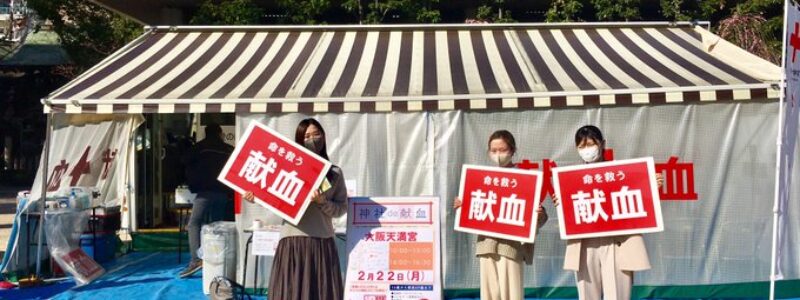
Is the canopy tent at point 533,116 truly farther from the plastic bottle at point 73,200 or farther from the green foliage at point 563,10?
the green foliage at point 563,10

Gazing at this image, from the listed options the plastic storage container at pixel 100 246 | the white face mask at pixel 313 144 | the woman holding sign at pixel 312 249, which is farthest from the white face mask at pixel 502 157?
the plastic storage container at pixel 100 246

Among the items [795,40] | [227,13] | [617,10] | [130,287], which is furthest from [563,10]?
[130,287]

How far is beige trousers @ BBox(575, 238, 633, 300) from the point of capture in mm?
5047

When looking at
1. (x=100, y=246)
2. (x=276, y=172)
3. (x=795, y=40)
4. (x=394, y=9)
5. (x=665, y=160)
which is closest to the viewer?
(x=276, y=172)

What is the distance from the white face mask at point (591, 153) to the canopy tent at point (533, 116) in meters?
2.29

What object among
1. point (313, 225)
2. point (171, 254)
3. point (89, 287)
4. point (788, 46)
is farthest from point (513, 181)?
point (171, 254)

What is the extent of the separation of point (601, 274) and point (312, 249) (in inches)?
72.2

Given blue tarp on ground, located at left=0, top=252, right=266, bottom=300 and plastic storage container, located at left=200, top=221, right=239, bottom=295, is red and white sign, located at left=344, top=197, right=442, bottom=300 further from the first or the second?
blue tarp on ground, located at left=0, top=252, right=266, bottom=300

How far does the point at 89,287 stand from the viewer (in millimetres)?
8547

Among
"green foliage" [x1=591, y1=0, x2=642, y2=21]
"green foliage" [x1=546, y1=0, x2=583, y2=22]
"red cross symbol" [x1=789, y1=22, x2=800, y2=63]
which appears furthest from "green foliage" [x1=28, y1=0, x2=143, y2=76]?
"red cross symbol" [x1=789, y1=22, x2=800, y2=63]

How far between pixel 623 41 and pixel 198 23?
7.15 meters

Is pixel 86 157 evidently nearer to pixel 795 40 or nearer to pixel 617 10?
pixel 795 40

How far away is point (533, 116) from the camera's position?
7.77m

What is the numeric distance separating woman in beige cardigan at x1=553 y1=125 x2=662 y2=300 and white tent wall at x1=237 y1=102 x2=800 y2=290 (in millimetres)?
2615
